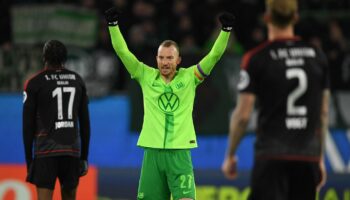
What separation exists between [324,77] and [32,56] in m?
7.66

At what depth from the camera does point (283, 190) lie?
5699 mm

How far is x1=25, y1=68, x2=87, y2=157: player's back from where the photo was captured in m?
8.00

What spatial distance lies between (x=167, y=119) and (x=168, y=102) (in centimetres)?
A: 16

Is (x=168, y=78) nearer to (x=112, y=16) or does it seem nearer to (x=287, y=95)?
(x=112, y=16)

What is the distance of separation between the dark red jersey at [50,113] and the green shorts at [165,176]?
719 mm

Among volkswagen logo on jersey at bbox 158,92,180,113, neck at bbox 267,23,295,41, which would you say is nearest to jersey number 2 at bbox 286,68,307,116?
neck at bbox 267,23,295,41

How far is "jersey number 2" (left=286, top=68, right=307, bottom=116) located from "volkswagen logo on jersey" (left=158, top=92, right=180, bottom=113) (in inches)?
99.6

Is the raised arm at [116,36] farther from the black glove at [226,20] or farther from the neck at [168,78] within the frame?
the black glove at [226,20]

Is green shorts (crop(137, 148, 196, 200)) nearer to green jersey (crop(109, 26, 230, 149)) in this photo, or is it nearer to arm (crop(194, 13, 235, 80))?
green jersey (crop(109, 26, 230, 149))

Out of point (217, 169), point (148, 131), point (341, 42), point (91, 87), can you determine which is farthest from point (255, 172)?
point (341, 42)

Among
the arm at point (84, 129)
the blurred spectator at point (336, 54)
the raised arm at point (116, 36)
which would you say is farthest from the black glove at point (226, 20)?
the blurred spectator at point (336, 54)

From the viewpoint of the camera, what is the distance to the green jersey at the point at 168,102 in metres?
8.00

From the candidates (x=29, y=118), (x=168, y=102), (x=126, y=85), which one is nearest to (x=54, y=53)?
(x=29, y=118)

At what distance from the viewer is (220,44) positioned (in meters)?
8.09
